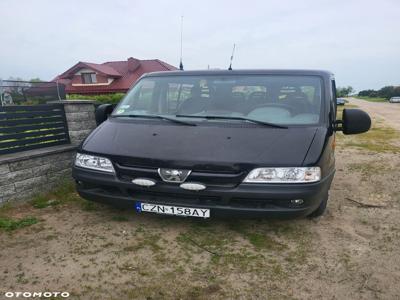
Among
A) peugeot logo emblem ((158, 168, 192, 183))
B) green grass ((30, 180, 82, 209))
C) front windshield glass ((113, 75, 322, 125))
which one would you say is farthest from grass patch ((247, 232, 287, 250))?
green grass ((30, 180, 82, 209))

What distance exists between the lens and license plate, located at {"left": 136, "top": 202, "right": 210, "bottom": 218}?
3.24 metres

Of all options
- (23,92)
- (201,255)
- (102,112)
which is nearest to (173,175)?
(201,255)

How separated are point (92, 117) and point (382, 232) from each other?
438 centimetres

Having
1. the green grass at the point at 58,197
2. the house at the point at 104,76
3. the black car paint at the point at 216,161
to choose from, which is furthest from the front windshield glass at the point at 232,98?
the house at the point at 104,76

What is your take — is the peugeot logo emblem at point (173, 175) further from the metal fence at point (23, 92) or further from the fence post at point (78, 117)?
the metal fence at point (23, 92)

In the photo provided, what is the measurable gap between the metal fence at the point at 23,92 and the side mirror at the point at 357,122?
463cm

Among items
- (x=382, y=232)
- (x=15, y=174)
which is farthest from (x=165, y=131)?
(x=382, y=232)

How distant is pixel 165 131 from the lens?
361 cm

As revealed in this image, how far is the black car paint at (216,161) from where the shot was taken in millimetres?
3100

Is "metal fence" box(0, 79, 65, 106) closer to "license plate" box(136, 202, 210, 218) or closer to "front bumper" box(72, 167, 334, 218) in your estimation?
"front bumper" box(72, 167, 334, 218)

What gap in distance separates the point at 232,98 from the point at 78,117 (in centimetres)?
256

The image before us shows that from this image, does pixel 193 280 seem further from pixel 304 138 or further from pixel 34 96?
pixel 34 96

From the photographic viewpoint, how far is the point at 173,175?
3211 millimetres

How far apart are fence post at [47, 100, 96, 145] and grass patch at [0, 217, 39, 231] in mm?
1587
